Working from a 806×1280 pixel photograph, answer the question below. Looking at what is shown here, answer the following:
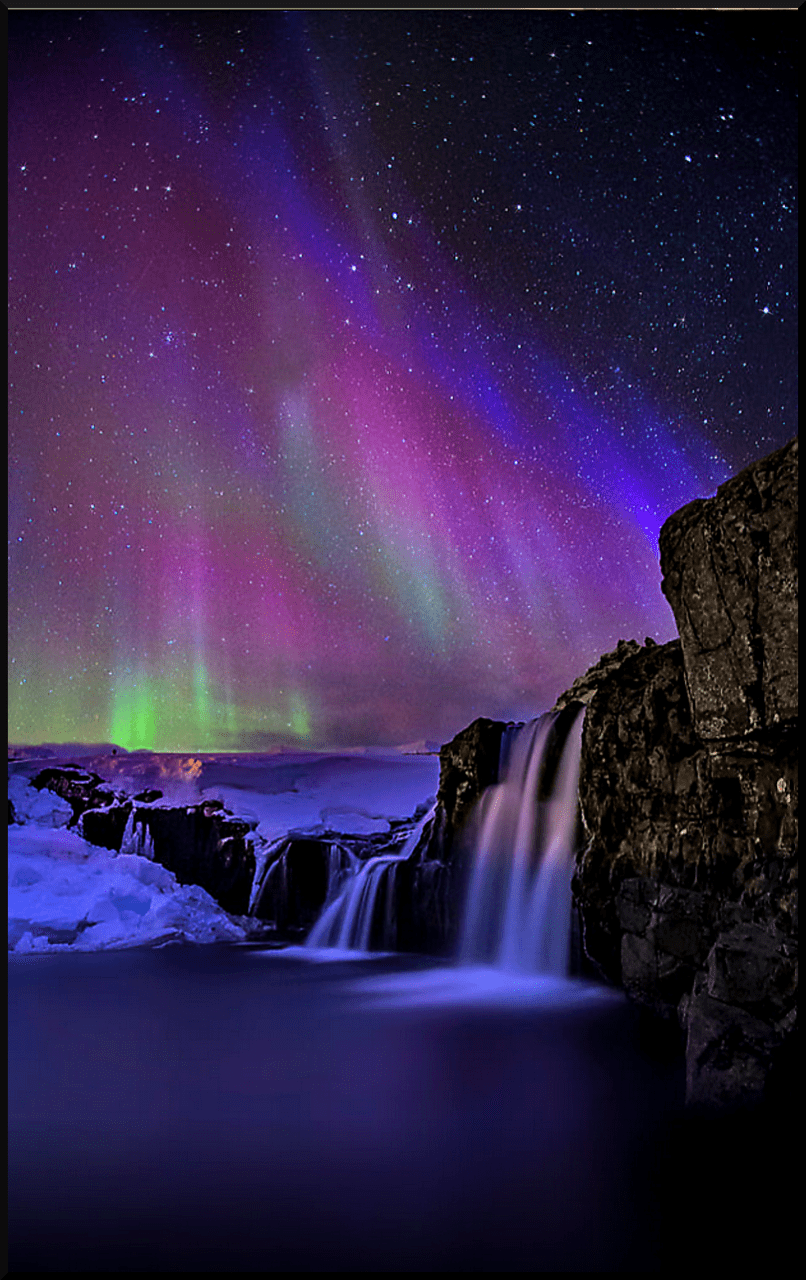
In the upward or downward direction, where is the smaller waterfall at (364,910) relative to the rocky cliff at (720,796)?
downward

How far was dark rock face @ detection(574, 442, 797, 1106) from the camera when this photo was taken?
371 cm

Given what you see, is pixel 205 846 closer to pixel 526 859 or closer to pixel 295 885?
pixel 295 885

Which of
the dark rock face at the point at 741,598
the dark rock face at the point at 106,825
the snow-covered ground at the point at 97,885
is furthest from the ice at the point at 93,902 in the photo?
the dark rock face at the point at 741,598

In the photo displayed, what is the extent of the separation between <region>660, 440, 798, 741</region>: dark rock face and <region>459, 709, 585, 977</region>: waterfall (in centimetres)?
472

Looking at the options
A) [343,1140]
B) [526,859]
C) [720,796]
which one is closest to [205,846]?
[526,859]

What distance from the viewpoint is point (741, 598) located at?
3973 millimetres

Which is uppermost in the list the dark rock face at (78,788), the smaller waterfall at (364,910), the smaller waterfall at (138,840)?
the dark rock face at (78,788)

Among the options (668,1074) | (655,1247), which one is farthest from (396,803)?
(655,1247)

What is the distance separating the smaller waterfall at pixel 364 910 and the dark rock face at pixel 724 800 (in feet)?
21.1

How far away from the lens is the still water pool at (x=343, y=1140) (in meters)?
3.06

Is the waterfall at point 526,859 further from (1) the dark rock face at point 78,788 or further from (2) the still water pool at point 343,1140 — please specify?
(1) the dark rock face at point 78,788

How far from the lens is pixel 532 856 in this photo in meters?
9.35

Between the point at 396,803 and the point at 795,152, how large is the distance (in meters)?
23.5

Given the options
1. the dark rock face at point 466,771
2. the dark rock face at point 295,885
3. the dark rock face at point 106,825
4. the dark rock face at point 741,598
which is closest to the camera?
the dark rock face at point 741,598
